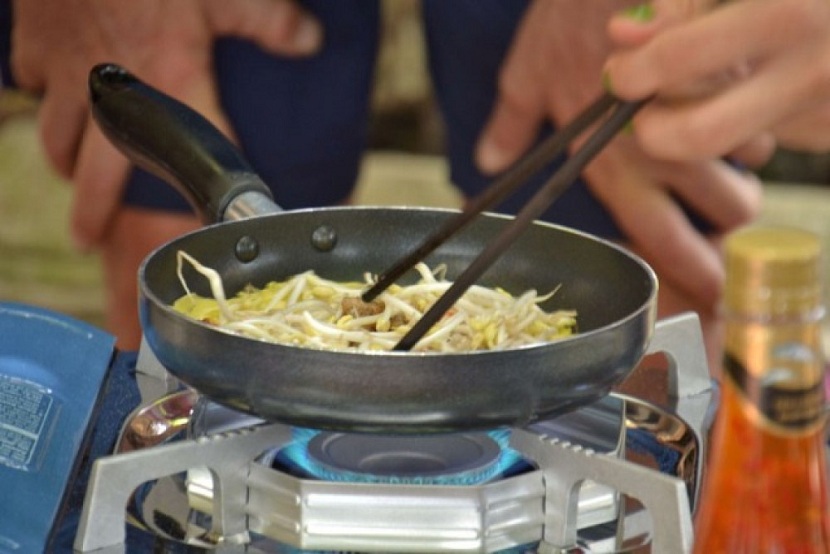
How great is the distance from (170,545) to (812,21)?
81 cm

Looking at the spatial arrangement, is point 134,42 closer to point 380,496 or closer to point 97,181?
point 97,181

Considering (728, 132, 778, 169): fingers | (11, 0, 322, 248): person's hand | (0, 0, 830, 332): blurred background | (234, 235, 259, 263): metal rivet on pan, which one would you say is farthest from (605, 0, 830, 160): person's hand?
(0, 0, 830, 332): blurred background

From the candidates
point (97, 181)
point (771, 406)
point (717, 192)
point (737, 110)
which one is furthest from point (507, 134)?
point (771, 406)

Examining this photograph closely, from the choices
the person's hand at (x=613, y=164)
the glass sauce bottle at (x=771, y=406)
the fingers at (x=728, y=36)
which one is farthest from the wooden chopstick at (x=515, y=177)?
the person's hand at (x=613, y=164)

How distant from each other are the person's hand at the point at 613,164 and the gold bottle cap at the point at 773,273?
44.2 inches

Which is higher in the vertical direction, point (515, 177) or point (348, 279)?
point (515, 177)

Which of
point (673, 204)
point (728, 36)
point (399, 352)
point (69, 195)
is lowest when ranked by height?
point (69, 195)

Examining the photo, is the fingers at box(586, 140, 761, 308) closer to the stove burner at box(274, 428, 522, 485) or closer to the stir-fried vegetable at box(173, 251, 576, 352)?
the stir-fried vegetable at box(173, 251, 576, 352)

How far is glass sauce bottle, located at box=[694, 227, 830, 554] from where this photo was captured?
466mm

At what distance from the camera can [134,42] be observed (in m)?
1.62

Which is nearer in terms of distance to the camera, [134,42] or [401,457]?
[401,457]

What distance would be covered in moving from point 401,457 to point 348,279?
0.25 metres

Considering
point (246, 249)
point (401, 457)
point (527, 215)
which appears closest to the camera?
point (527, 215)

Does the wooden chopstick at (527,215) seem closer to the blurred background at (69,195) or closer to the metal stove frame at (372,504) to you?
the metal stove frame at (372,504)
